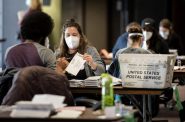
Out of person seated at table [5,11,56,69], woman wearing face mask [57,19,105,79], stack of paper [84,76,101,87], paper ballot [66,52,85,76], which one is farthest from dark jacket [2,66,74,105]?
woman wearing face mask [57,19,105,79]

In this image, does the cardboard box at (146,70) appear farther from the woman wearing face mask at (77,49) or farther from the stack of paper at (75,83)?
the woman wearing face mask at (77,49)

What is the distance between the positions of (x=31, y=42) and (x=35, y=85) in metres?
0.52

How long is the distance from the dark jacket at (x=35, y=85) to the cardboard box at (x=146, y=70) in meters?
0.90

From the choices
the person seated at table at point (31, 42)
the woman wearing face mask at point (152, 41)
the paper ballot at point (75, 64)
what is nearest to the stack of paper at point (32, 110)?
the person seated at table at point (31, 42)

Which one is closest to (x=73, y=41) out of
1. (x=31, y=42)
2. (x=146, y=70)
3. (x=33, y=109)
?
(x=146, y=70)

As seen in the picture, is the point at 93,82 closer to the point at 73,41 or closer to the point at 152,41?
the point at 73,41

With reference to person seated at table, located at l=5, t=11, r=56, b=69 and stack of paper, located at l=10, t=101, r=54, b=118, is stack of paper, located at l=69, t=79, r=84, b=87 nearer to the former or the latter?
person seated at table, located at l=5, t=11, r=56, b=69

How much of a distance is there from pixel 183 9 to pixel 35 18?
9187 millimetres

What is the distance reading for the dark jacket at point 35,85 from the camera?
404 cm

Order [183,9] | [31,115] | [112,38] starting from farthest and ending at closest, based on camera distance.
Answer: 1. [112,38]
2. [183,9]
3. [31,115]

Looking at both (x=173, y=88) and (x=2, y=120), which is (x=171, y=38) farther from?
(x=2, y=120)

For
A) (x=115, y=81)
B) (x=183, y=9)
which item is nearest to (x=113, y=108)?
(x=115, y=81)

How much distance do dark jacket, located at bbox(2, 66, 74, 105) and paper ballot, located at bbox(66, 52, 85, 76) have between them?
1197 millimetres

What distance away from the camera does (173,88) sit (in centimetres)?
500
